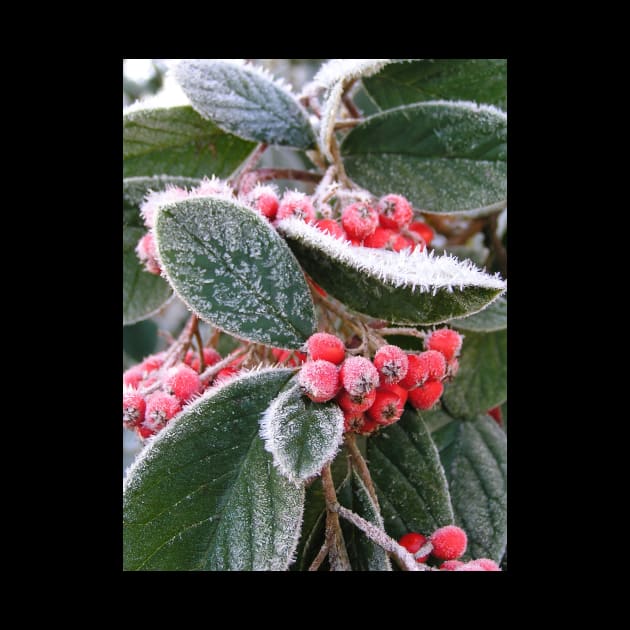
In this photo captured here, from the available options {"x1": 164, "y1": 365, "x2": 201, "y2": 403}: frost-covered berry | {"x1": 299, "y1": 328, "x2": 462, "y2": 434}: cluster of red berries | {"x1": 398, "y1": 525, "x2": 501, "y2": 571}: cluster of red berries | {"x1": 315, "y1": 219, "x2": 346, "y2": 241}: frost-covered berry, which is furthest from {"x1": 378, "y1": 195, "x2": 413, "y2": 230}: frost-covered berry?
{"x1": 398, "y1": 525, "x2": 501, "y2": 571}: cluster of red berries

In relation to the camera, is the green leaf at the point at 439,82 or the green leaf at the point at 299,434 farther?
the green leaf at the point at 439,82

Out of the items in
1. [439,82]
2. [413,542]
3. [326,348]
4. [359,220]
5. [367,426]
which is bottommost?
[413,542]

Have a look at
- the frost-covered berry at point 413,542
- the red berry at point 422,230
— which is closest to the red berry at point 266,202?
the red berry at point 422,230

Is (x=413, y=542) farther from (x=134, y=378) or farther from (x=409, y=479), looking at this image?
(x=134, y=378)

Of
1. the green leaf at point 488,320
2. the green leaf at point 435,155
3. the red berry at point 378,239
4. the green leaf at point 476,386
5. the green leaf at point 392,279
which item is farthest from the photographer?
the green leaf at point 476,386

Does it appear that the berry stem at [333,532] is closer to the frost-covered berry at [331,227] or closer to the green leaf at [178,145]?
the frost-covered berry at [331,227]

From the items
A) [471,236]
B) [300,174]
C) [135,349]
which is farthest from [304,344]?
[135,349]

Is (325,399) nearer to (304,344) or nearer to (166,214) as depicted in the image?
(304,344)

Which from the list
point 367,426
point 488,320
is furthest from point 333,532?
point 488,320
